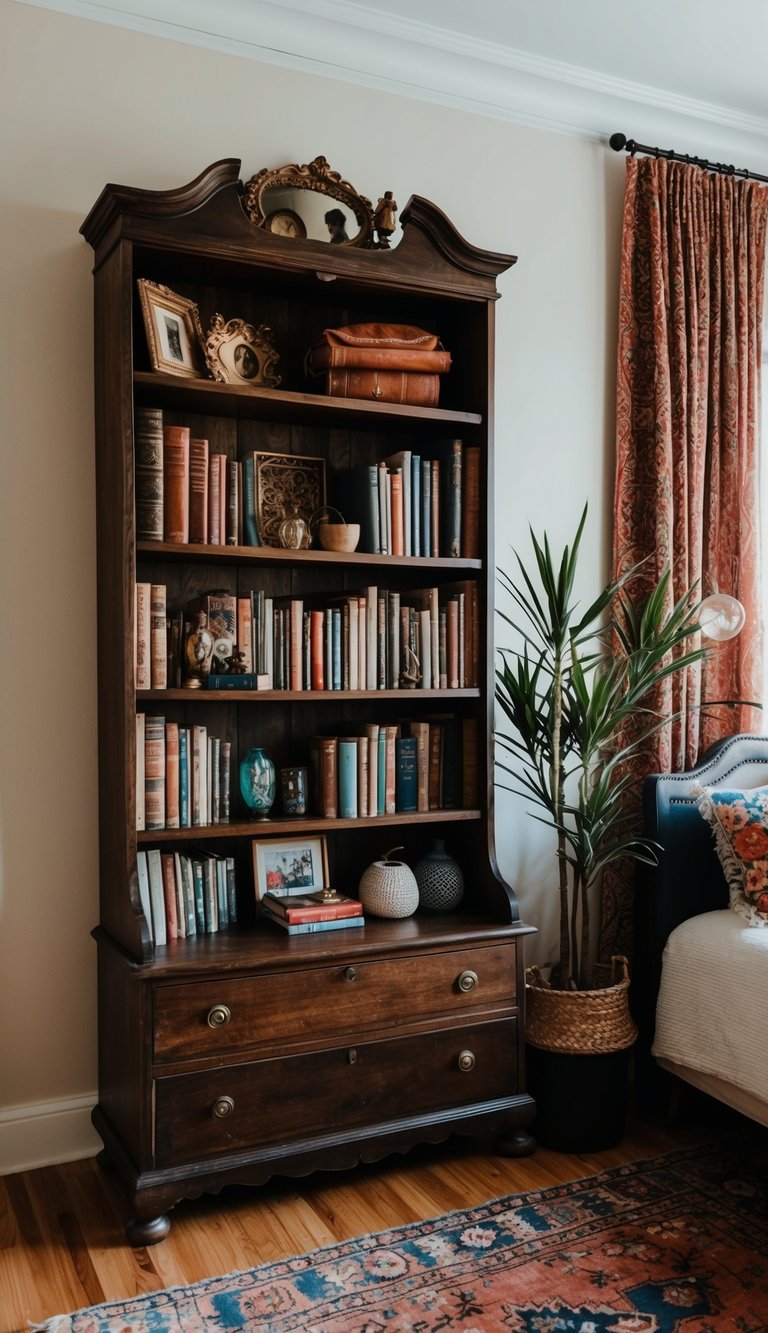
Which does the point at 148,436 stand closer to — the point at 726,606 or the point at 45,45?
the point at 45,45

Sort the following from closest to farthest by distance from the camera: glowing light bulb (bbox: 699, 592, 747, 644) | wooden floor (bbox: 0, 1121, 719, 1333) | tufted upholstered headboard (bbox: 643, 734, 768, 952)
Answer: wooden floor (bbox: 0, 1121, 719, 1333) < tufted upholstered headboard (bbox: 643, 734, 768, 952) < glowing light bulb (bbox: 699, 592, 747, 644)

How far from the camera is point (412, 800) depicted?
8.98 feet

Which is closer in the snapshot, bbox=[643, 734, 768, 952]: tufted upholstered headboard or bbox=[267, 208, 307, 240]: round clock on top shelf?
bbox=[267, 208, 307, 240]: round clock on top shelf

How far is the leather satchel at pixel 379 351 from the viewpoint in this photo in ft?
8.50

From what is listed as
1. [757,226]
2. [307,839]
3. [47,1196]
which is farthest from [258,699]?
[757,226]

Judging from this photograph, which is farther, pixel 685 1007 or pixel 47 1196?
pixel 685 1007

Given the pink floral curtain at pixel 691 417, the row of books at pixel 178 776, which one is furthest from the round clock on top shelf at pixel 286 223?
the row of books at pixel 178 776

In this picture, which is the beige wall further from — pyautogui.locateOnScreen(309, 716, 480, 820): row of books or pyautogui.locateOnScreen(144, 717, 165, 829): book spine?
pyautogui.locateOnScreen(309, 716, 480, 820): row of books

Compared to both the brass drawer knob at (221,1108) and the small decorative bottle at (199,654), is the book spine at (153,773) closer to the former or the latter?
the small decorative bottle at (199,654)

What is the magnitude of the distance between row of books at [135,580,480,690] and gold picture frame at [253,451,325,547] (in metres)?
0.19

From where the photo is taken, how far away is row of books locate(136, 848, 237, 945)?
2.44 m

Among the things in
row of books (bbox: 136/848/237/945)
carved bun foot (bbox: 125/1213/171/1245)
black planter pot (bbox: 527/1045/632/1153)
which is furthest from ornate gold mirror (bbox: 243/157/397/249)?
carved bun foot (bbox: 125/1213/171/1245)

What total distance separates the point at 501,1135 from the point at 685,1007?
559mm

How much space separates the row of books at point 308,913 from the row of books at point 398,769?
208 mm
